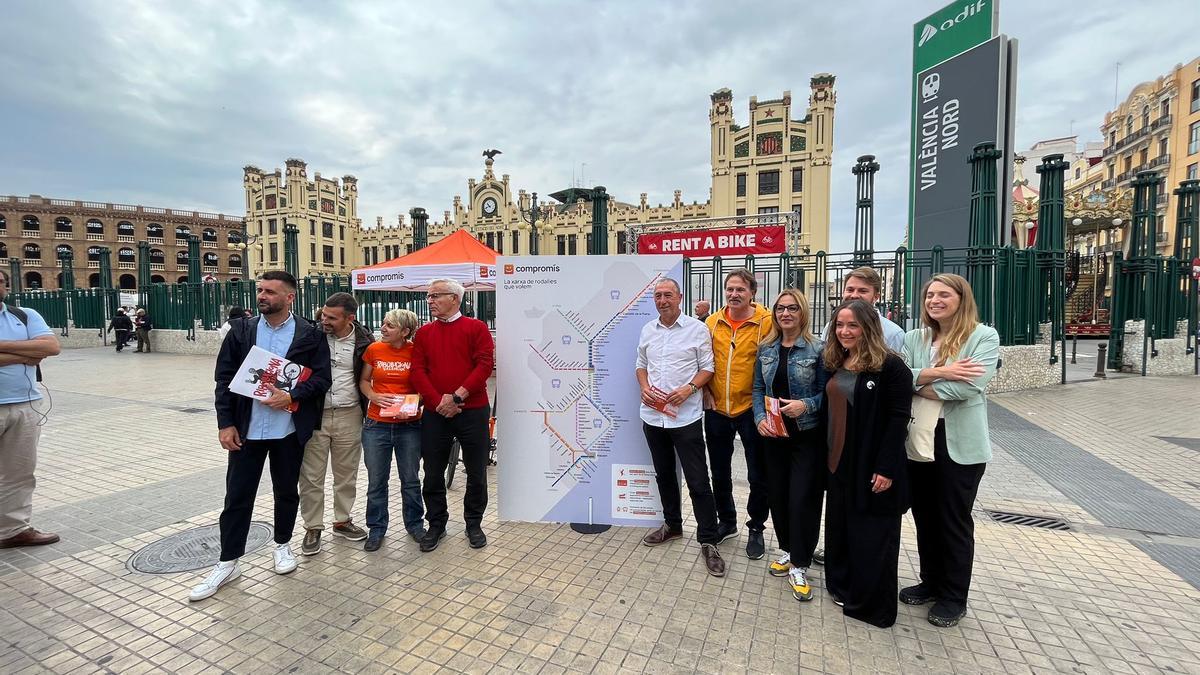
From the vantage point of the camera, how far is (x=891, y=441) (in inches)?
110

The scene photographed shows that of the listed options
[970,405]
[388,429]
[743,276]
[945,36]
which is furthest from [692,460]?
[945,36]

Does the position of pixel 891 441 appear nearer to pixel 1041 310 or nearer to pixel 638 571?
pixel 638 571

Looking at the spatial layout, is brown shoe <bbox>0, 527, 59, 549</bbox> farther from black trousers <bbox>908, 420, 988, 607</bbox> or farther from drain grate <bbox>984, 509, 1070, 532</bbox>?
drain grate <bbox>984, 509, 1070, 532</bbox>

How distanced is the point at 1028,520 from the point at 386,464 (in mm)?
5231

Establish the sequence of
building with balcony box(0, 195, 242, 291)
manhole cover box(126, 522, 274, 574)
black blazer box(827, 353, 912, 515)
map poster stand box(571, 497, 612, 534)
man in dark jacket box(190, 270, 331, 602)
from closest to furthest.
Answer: black blazer box(827, 353, 912, 515)
man in dark jacket box(190, 270, 331, 602)
manhole cover box(126, 522, 274, 574)
map poster stand box(571, 497, 612, 534)
building with balcony box(0, 195, 242, 291)

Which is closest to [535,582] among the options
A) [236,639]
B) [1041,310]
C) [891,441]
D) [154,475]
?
[236,639]

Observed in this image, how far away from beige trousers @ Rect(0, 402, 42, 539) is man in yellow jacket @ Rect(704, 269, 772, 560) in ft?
16.1

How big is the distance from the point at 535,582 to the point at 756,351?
6.93 feet

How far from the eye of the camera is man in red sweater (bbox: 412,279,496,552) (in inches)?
150

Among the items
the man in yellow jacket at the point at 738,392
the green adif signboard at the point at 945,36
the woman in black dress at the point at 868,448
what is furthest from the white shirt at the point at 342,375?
the green adif signboard at the point at 945,36

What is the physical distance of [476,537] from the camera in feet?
12.9

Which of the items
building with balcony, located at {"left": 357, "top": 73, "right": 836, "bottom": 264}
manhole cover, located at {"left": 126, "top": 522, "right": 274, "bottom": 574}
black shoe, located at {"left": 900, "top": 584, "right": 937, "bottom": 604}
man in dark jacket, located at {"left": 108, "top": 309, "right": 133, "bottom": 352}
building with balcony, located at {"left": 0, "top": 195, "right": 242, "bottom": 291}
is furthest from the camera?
building with balcony, located at {"left": 0, "top": 195, "right": 242, "bottom": 291}

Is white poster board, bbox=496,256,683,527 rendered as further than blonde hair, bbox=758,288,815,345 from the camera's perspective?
Yes

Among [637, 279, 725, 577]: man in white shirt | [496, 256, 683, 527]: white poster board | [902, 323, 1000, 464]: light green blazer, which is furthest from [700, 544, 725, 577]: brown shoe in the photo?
[902, 323, 1000, 464]: light green blazer
